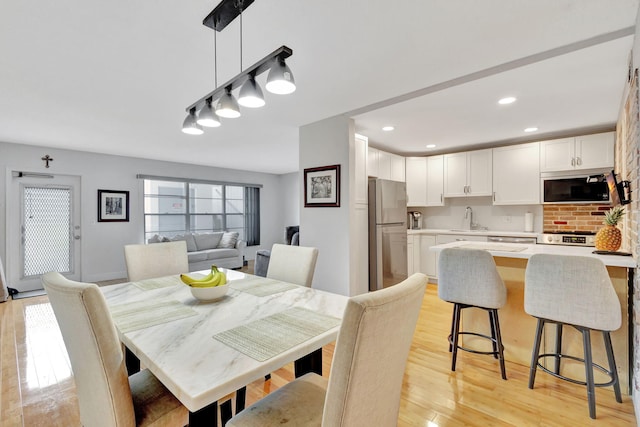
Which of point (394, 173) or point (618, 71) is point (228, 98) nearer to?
point (618, 71)

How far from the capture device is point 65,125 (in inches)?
146

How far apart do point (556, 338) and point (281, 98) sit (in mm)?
2951

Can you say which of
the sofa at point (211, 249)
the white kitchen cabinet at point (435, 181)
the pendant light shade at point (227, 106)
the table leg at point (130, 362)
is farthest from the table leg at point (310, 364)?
the sofa at point (211, 249)

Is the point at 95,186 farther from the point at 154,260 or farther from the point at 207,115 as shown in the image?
the point at 207,115

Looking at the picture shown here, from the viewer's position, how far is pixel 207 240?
641 centimetres

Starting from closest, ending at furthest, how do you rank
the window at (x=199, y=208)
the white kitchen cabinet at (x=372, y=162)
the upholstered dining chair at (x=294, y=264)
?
the upholstered dining chair at (x=294, y=264), the white kitchen cabinet at (x=372, y=162), the window at (x=199, y=208)

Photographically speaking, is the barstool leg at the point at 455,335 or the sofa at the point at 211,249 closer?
the barstool leg at the point at 455,335

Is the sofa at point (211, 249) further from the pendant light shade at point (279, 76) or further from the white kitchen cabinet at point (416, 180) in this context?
the pendant light shade at point (279, 76)

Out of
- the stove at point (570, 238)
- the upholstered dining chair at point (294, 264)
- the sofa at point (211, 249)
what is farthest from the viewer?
the sofa at point (211, 249)

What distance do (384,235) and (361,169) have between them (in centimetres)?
90

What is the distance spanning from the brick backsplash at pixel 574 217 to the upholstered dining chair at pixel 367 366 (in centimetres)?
433

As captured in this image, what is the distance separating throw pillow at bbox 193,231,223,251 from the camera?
6.30 m

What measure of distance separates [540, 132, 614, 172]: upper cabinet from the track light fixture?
412 cm

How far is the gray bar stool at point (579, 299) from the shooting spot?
5.60 feet
